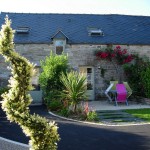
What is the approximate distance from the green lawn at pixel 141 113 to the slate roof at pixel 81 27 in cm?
627

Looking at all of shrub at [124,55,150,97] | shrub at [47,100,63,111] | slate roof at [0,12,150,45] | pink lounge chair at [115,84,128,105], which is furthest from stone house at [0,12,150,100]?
shrub at [47,100,63,111]

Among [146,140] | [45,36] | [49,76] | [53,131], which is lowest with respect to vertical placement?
[146,140]

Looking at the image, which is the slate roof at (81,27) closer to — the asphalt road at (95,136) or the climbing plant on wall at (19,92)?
the asphalt road at (95,136)

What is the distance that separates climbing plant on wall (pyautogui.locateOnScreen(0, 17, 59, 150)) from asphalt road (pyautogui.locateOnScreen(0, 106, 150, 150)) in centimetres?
581

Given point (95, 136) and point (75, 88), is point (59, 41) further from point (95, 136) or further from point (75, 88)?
point (95, 136)

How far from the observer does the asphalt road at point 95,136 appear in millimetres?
9953

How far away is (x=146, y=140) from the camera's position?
34.9ft

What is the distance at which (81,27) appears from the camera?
23.0 m

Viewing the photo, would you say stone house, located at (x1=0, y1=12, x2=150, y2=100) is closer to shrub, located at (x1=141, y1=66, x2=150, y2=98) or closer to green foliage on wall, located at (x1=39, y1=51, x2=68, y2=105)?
shrub, located at (x1=141, y1=66, x2=150, y2=98)

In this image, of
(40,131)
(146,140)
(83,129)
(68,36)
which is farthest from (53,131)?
(68,36)

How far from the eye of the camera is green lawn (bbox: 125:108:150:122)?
14761 millimetres

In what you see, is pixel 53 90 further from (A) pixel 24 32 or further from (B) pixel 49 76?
(A) pixel 24 32

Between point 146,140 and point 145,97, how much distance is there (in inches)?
398

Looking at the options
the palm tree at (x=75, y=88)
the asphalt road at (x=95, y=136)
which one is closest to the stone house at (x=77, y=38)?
the palm tree at (x=75, y=88)
